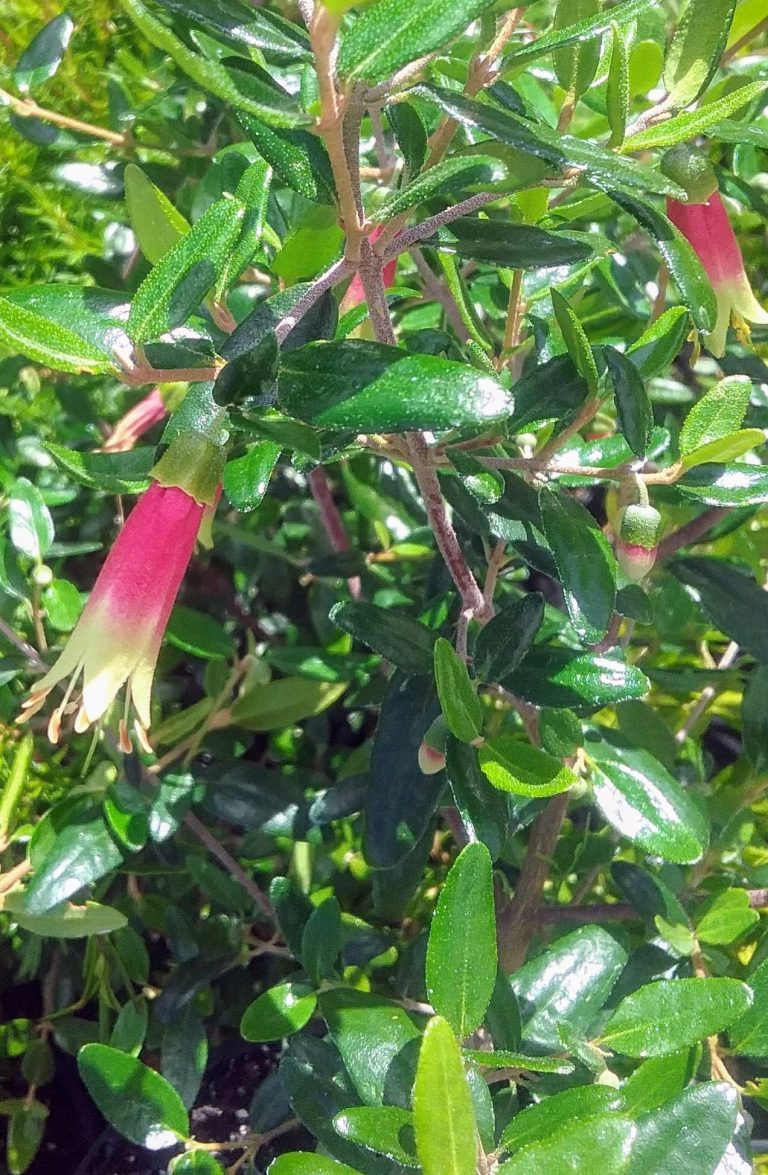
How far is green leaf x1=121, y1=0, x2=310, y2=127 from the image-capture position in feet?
1.10

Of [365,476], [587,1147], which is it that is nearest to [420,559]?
[365,476]

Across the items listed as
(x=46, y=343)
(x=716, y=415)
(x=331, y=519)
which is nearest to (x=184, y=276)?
(x=46, y=343)

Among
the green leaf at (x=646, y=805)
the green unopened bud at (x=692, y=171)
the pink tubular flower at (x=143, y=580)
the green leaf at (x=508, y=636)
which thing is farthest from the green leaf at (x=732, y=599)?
the pink tubular flower at (x=143, y=580)

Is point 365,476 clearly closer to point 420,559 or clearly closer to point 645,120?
point 420,559

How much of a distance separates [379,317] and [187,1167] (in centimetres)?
56

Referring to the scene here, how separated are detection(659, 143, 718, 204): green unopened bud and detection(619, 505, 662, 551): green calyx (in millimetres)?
162

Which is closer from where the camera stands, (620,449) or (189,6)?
(189,6)

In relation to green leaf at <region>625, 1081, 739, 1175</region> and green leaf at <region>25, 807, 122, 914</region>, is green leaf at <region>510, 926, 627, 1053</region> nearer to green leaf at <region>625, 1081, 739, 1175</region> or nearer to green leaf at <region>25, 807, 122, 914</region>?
green leaf at <region>625, 1081, 739, 1175</region>

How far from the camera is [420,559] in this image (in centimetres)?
97

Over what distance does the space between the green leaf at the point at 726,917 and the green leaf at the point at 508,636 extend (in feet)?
0.84

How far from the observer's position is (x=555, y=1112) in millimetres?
483

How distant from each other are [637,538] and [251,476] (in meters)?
0.22

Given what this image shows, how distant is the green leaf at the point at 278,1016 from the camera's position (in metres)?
0.65

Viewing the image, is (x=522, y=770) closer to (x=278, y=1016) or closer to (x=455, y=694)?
(x=455, y=694)
